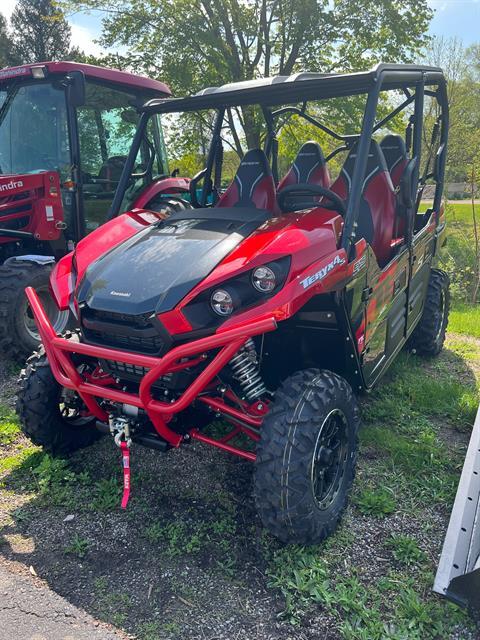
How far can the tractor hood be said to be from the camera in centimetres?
237

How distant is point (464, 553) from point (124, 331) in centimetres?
159

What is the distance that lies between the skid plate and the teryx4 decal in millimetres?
1126

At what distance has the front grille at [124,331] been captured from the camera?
2.33 meters

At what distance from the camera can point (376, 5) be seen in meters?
10.6

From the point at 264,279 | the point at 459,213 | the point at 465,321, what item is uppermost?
the point at 264,279

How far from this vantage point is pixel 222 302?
2.35 meters

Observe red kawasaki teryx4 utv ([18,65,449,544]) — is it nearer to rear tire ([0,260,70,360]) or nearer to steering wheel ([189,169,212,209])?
steering wheel ([189,169,212,209])

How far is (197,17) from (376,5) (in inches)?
130

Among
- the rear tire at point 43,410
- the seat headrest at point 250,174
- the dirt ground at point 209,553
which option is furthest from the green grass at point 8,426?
the seat headrest at point 250,174

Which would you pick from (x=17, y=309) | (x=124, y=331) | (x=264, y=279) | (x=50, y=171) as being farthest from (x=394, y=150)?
(x=17, y=309)

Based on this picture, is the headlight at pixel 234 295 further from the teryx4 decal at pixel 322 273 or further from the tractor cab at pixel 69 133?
the tractor cab at pixel 69 133

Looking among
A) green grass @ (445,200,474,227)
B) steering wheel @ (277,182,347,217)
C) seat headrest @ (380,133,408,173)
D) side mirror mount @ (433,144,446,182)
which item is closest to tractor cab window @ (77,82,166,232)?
seat headrest @ (380,133,408,173)

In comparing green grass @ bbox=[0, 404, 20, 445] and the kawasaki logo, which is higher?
the kawasaki logo

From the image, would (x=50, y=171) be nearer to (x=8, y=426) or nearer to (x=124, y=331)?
(x=8, y=426)
